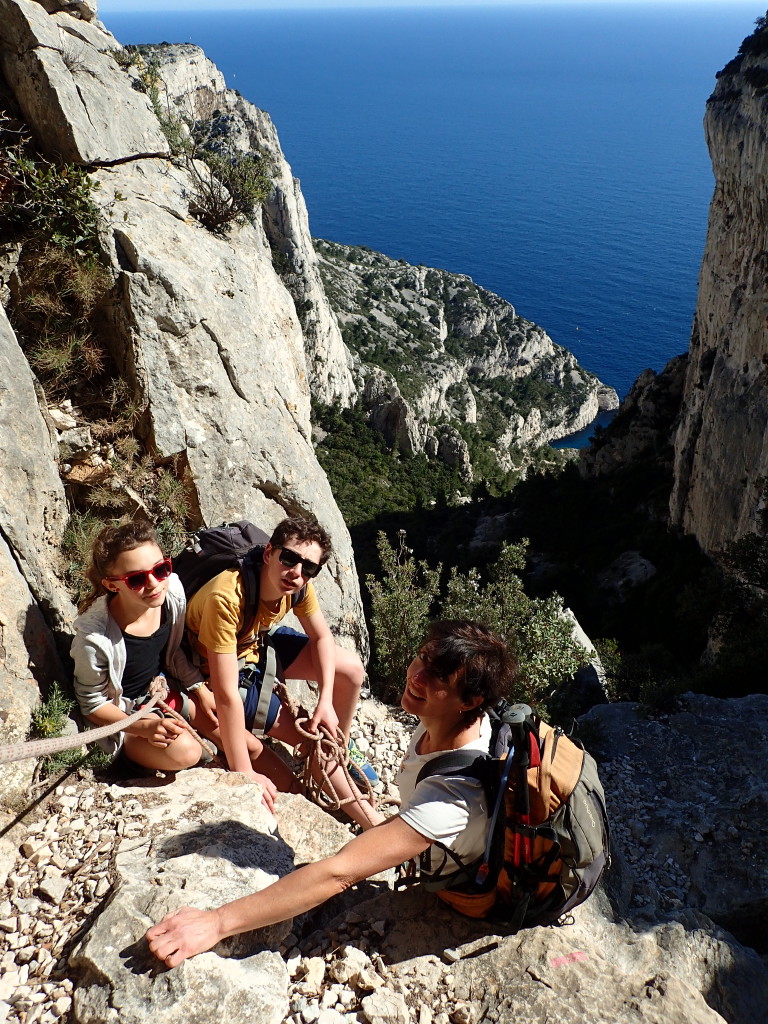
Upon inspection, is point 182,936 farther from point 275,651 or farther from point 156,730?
point 275,651

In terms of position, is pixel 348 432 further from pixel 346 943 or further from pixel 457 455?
pixel 346 943

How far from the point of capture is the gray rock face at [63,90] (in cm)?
666

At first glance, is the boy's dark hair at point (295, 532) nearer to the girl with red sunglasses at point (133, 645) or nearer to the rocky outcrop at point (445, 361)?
the girl with red sunglasses at point (133, 645)

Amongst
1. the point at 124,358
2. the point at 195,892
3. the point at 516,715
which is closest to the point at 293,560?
the point at 516,715

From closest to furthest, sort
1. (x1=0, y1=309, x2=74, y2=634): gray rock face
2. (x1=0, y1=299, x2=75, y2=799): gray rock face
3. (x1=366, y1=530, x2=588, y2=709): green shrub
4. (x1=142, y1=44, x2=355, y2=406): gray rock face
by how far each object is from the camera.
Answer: (x1=0, y1=299, x2=75, y2=799): gray rock face < (x1=0, y1=309, x2=74, y2=634): gray rock face < (x1=366, y1=530, x2=588, y2=709): green shrub < (x1=142, y1=44, x2=355, y2=406): gray rock face

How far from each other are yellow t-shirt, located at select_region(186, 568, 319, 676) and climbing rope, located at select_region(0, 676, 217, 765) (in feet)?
1.15

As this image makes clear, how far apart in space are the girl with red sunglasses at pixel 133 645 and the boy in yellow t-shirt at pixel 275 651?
0.63ft

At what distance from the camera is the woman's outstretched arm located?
2.76 meters

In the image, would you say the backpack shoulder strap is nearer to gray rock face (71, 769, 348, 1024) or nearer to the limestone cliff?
gray rock face (71, 769, 348, 1024)

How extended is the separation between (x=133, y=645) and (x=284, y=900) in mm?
1808

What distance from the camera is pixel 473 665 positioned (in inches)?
120

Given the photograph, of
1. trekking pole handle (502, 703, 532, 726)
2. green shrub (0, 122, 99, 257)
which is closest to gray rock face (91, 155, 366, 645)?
green shrub (0, 122, 99, 257)

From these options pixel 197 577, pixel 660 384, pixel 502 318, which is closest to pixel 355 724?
pixel 197 577

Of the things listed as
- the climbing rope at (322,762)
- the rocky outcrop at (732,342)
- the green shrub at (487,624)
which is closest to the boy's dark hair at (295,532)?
the climbing rope at (322,762)
